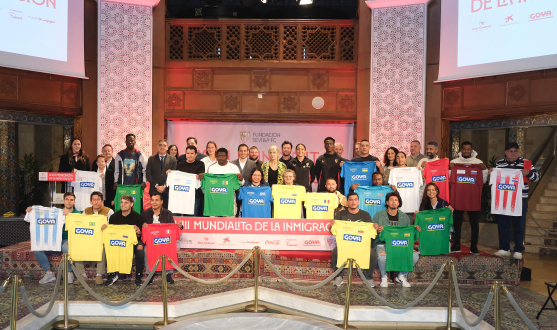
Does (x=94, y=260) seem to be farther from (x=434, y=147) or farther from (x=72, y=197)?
(x=434, y=147)

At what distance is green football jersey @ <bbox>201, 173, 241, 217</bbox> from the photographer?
690 cm

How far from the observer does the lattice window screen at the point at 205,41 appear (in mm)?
9867

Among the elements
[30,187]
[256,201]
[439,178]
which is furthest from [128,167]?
[439,178]

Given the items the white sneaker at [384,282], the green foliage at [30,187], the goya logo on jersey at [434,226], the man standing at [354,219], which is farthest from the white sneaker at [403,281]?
the green foliage at [30,187]

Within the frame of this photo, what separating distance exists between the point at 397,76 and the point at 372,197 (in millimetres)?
3817

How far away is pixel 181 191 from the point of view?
22.8 ft

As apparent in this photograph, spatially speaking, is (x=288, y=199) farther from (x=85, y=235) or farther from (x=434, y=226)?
(x=85, y=235)

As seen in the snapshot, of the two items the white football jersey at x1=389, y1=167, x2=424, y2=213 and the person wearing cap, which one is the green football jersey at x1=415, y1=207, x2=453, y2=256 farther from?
the person wearing cap

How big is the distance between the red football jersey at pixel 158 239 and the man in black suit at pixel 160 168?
1083 millimetres

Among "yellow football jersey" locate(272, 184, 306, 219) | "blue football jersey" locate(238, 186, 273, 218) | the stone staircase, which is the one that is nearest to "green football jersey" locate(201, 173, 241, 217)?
"blue football jersey" locate(238, 186, 273, 218)

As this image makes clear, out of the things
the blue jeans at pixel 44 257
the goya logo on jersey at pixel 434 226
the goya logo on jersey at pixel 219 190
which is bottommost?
the blue jeans at pixel 44 257

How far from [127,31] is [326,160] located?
5.63m

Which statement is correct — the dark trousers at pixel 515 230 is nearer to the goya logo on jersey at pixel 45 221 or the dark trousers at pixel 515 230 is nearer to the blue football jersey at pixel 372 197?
the blue football jersey at pixel 372 197

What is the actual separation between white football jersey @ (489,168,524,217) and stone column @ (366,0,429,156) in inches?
107
